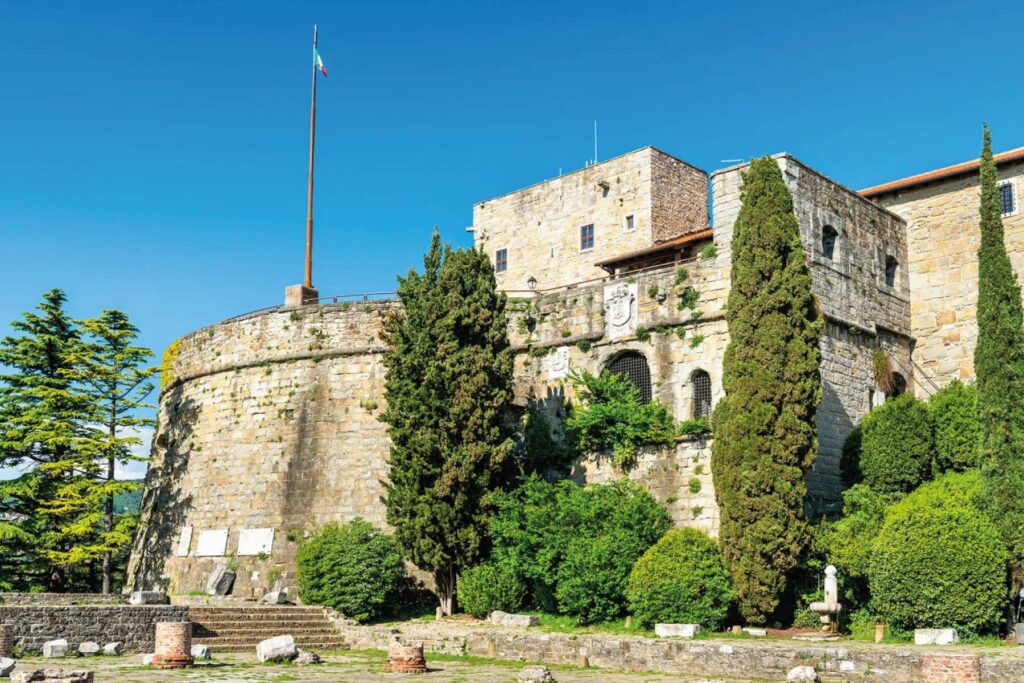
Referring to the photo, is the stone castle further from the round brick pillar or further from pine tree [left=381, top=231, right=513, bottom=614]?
the round brick pillar

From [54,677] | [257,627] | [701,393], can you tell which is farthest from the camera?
[701,393]

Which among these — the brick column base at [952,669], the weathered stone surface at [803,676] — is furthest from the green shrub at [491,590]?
the brick column base at [952,669]

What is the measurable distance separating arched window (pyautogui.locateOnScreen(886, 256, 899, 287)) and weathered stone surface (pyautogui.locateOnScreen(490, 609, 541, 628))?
13.3 m

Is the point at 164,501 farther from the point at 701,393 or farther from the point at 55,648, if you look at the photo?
the point at 701,393

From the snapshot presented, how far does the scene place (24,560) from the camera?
3144cm

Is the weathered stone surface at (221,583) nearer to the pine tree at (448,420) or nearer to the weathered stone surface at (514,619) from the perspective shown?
the pine tree at (448,420)

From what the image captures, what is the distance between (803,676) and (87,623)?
15329mm

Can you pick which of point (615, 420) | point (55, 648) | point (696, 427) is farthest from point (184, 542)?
point (696, 427)

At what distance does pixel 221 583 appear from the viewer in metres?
29.3

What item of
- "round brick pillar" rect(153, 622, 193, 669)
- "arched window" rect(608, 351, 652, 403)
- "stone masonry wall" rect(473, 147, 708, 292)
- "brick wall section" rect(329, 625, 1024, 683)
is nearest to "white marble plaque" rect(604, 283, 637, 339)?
"arched window" rect(608, 351, 652, 403)

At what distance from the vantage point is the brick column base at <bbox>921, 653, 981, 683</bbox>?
48.4ft

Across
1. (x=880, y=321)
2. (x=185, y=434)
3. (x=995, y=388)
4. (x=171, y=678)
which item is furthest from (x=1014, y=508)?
(x=185, y=434)

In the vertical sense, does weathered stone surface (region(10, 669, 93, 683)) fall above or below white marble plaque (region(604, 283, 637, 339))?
below

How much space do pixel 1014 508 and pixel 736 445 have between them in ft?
17.3
